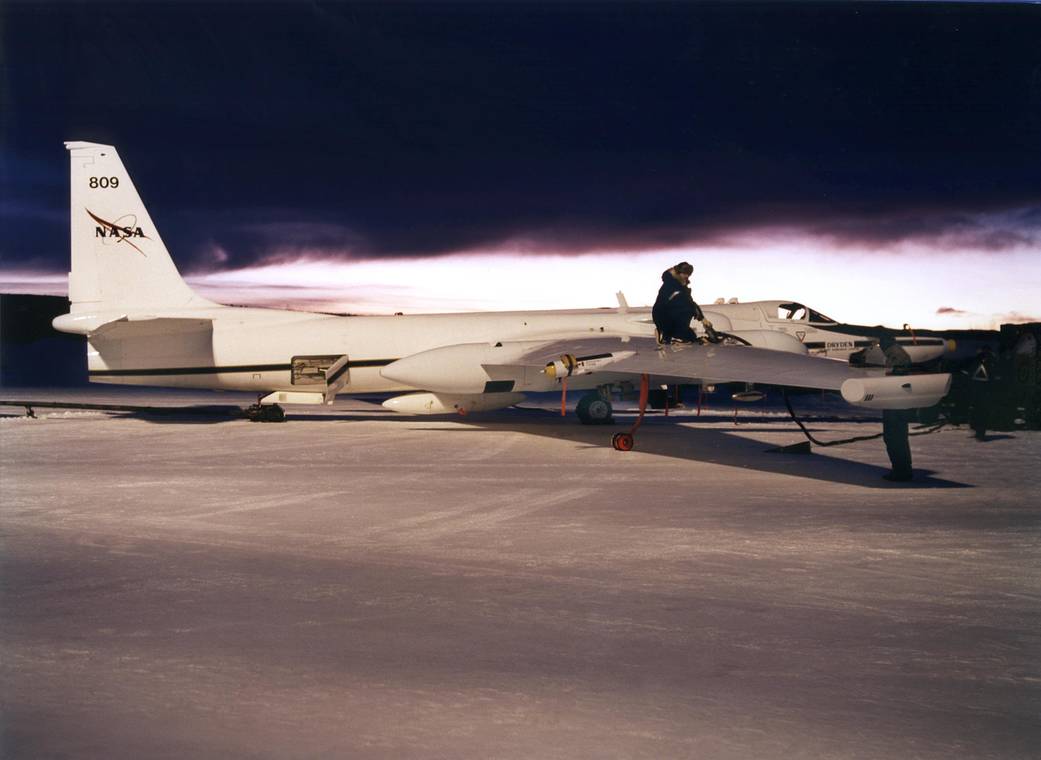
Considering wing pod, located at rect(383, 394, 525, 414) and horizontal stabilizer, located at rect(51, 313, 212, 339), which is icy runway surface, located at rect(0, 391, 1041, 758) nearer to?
wing pod, located at rect(383, 394, 525, 414)

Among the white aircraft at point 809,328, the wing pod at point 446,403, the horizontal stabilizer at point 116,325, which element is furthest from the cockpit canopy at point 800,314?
the horizontal stabilizer at point 116,325

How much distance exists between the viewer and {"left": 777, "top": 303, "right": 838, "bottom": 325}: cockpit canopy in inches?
890

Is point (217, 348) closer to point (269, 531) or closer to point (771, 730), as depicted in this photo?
point (269, 531)

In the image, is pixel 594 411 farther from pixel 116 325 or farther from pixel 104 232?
pixel 104 232

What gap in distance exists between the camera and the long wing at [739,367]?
34.0 ft

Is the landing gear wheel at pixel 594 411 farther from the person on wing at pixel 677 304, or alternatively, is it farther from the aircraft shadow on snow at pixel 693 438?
the person on wing at pixel 677 304

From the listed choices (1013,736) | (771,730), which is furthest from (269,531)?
(1013,736)

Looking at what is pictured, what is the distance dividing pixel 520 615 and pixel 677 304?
9.73 m

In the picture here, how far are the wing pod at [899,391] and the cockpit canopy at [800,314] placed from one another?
12.4 metres

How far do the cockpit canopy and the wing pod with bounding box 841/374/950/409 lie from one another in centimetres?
1241

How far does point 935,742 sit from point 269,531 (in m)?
6.75

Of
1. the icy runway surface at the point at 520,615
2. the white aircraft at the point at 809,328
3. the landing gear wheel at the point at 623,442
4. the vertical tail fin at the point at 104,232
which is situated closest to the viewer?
the icy runway surface at the point at 520,615

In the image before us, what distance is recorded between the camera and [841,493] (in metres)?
12.1

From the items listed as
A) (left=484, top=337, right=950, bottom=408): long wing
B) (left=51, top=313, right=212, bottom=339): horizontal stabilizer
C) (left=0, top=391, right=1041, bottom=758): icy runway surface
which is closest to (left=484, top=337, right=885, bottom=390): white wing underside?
(left=484, top=337, right=950, bottom=408): long wing
